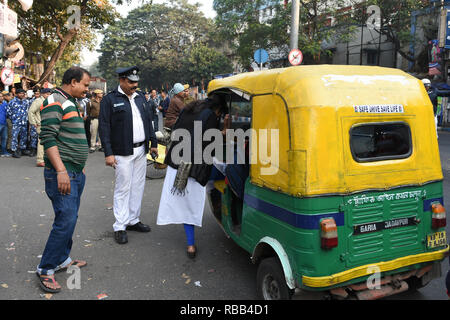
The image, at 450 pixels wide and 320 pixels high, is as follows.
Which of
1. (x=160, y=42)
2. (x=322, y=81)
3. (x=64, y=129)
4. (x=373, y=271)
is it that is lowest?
(x=373, y=271)

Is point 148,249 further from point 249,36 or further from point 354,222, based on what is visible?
point 249,36

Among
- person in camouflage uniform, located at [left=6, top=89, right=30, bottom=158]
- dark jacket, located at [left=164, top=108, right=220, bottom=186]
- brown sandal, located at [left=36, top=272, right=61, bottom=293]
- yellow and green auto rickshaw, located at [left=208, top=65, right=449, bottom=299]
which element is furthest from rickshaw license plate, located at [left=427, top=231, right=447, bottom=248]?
person in camouflage uniform, located at [left=6, top=89, right=30, bottom=158]

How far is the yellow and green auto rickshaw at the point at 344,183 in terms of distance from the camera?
262 cm

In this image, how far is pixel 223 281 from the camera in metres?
3.66

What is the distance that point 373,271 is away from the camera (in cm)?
277

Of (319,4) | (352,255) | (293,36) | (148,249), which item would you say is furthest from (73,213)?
(319,4)

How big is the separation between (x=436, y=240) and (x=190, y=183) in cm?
232

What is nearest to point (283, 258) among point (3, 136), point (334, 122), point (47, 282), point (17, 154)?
point (334, 122)

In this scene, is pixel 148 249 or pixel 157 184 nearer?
pixel 148 249

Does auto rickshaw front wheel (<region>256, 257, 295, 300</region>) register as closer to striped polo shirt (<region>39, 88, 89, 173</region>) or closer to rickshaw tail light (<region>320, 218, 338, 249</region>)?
rickshaw tail light (<region>320, 218, 338, 249</region>)

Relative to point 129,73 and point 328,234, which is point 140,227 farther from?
point 328,234

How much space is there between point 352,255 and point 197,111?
6.86ft

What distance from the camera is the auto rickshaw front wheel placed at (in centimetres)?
281

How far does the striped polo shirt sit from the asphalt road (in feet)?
3.66
